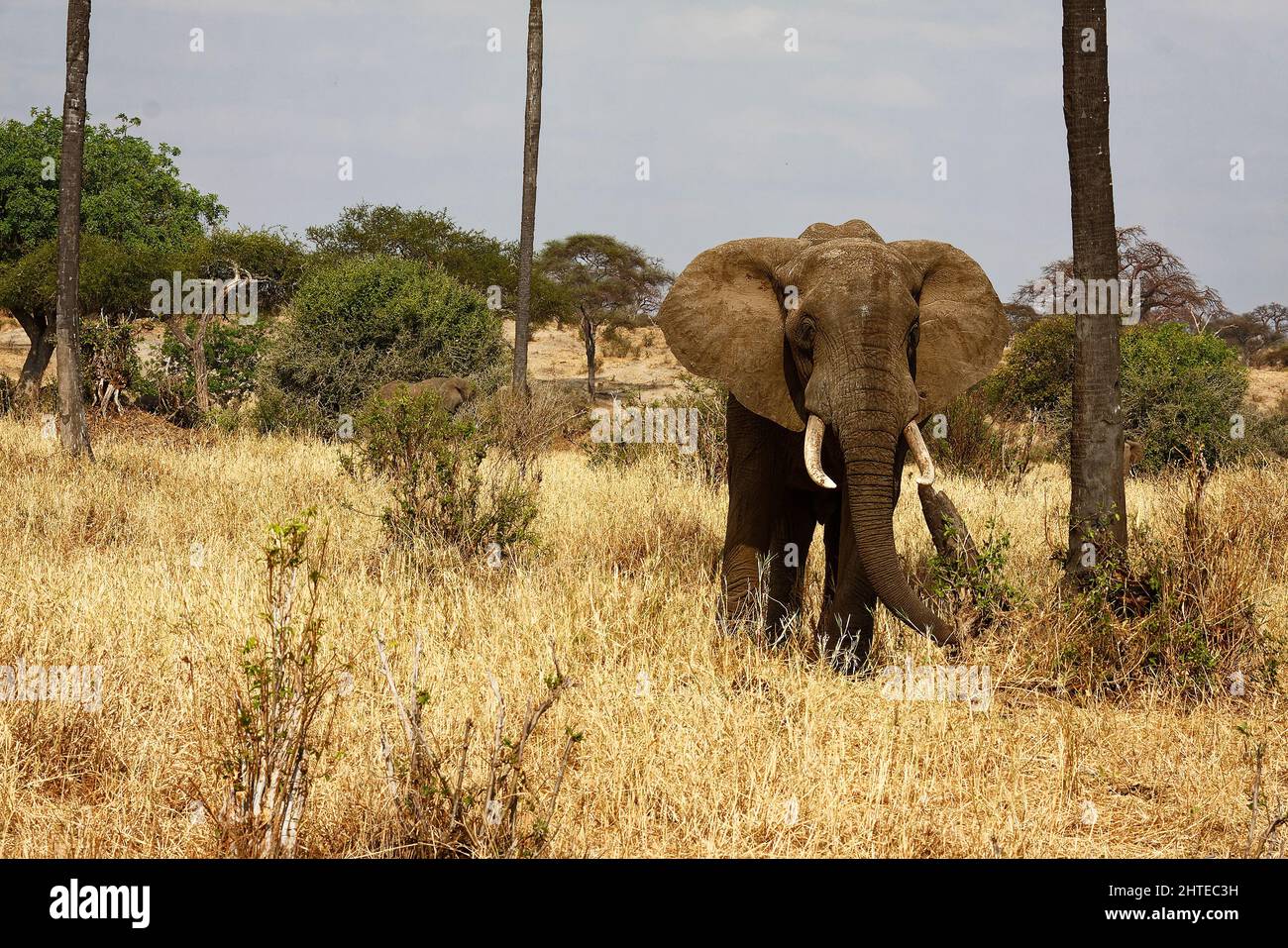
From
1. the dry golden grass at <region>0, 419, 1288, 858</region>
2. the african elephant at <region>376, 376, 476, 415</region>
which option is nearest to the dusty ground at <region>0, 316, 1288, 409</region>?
the african elephant at <region>376, 376, 476, 415</region>

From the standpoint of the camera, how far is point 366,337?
20.0 metres

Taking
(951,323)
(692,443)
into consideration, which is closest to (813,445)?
(951,323)

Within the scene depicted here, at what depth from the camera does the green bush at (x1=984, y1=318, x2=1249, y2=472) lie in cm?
1547

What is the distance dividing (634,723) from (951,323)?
278 cm

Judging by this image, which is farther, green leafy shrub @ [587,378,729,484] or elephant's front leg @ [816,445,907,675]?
green leafy shrub @ [587,378,729,484]

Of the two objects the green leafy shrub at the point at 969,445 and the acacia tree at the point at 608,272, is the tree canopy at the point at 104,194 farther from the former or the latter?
the green leafy shrub at the point at 969,445

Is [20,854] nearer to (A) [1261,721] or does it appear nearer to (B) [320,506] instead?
(A) [1261,721]

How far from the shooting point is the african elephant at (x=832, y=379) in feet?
17.1

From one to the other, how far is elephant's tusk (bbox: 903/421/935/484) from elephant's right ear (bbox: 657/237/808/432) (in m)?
0.56

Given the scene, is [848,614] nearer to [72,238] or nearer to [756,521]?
[756,521]

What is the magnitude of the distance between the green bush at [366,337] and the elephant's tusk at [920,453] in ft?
47.9

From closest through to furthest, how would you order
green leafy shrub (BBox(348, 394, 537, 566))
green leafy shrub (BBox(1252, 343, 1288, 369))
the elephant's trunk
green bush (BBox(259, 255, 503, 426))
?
the elephant's trunk < green leafy shrub (BBox(348, 394, 537, 566)) < green bush (BBox(259, 255, 503, 426)) < green leafy shrub (BBox(1252, 343, 1288, 369))

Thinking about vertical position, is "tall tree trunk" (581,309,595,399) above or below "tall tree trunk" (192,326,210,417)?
above

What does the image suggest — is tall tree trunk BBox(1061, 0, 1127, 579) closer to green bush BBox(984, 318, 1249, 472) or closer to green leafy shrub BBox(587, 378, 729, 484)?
green leafy shrub BBox(587, 378, 729, 484)
